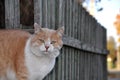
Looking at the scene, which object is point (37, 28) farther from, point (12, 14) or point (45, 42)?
point (12, 14)

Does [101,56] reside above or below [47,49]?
below

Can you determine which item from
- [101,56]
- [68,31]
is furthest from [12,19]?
[101,56]

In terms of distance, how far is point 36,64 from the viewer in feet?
13.6

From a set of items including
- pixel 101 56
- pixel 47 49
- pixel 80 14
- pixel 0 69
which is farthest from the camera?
pixel 101 56

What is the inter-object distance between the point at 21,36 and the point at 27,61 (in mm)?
488

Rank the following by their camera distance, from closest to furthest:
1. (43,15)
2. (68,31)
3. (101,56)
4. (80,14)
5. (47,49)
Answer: (47,49) → (43,15) → (68,31) → (80,14) → (101,56)

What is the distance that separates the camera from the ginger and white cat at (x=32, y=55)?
13.3 feet

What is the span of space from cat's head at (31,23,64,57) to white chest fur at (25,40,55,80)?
0.07 metres

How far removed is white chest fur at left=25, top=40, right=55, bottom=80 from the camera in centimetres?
413

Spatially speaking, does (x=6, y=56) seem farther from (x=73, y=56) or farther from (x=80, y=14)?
(x=80, y=14)

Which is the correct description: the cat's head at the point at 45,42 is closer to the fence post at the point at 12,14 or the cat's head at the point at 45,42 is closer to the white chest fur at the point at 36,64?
the white chest fur at the point at 36,64

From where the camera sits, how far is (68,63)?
5812 mm

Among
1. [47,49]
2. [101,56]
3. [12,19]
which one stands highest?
[12,19]

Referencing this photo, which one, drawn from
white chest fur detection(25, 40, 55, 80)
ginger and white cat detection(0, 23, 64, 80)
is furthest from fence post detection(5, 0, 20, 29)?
white chest fur detection(25, 40, 55, 80)
